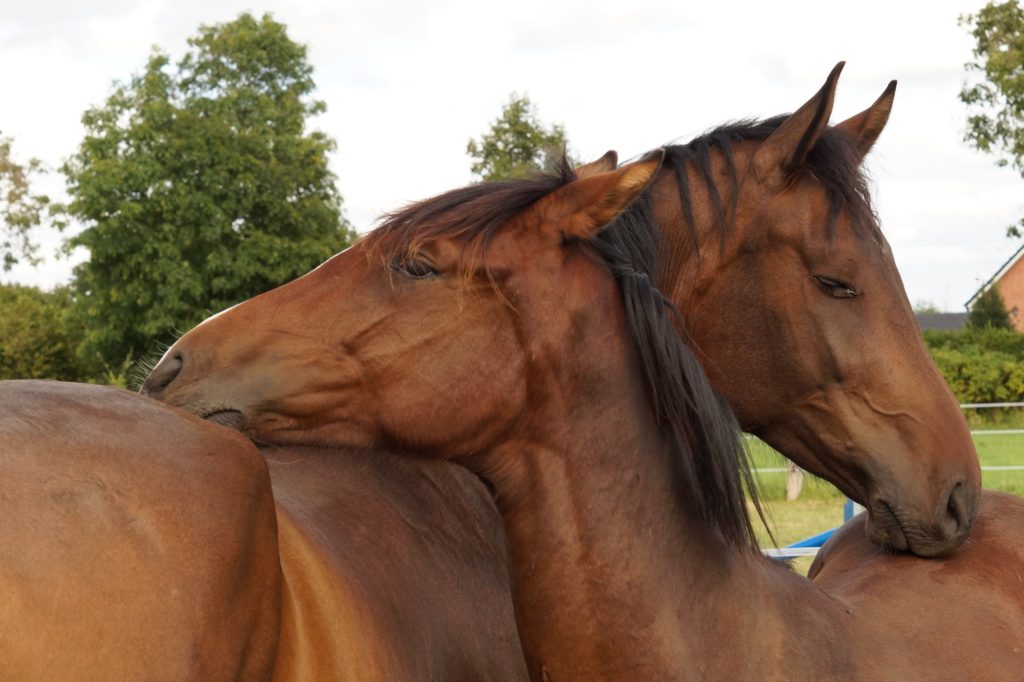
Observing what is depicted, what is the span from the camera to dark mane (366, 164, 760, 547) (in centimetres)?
254

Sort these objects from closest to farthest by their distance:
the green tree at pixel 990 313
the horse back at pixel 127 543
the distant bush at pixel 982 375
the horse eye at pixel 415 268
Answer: the horse back at pixel 127 543 < the horse eye at pixel 415 268 < the distant bush at pixel 982 375 < the green tree at pixel 990 313

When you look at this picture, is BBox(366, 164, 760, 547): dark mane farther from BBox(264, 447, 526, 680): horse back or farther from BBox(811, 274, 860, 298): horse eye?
BBox(264, 447, 526, 680): horse back

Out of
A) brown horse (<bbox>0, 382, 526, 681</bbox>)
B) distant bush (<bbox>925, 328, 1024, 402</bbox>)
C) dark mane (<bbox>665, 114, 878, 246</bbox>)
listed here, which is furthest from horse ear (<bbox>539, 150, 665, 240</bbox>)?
distant bush (<bbox>925, 328, 1024, 402</bbox>)

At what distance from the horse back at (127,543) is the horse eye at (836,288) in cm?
149

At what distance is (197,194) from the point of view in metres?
31.8

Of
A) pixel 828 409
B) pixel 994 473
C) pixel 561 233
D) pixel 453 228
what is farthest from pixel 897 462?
pixel 994 473

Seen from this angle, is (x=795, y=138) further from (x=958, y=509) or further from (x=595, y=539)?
(x=595, y=539)

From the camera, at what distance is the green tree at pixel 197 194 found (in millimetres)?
30969

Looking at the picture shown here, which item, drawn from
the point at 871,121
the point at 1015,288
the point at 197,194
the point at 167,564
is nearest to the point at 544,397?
the point at 167,564

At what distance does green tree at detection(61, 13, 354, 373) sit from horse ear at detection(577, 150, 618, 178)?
27.8 metres

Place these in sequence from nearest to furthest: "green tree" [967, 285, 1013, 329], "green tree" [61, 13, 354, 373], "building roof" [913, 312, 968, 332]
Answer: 1. "green tree" [61, 13, 354, 373]
2. "green tree" [967, 285, 1013, 329]
3. "building roof" [913, 312, 968, 332]

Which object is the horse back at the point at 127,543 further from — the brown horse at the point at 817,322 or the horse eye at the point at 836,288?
the horse eye at the point at 836,288

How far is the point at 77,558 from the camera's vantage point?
5.73 feet

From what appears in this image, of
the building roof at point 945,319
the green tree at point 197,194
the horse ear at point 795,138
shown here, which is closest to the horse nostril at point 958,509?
the horse ear at point 795,138
